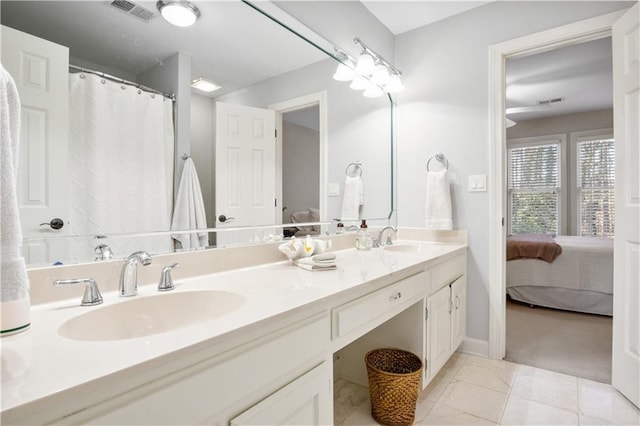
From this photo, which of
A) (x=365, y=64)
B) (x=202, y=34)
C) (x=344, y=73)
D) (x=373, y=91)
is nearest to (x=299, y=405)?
(x=202, y=34)

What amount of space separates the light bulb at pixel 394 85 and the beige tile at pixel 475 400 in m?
2.00

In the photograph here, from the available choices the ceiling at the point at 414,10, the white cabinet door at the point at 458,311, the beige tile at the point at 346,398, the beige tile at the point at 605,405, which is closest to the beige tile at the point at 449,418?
the beige tile at the point at 346,398

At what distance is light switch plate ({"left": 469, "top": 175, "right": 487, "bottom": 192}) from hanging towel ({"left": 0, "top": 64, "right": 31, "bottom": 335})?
7.68ft

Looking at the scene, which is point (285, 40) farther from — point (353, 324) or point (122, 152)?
point (353, 324)

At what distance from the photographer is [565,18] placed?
6.61 ft

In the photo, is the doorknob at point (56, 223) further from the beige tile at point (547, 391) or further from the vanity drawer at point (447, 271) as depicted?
the beige tile at point (547, 391)

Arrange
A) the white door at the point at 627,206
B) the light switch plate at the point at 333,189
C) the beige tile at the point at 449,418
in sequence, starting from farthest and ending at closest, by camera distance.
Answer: the light switch plate at the point at 333,189 → the white door at the point at 627,206 → the beige tile at the point at 449,418

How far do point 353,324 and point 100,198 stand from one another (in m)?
0.90

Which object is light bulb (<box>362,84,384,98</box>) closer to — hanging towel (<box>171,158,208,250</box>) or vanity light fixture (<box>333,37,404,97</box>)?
vanity light fixture (<box>333,37,404,97</box>)

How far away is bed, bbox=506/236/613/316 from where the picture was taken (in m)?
3.12

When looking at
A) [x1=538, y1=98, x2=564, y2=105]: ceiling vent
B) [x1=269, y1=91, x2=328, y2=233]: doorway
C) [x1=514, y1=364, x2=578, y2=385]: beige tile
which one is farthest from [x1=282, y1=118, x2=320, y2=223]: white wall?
[x1=538, y1=98, x2=564, y2=105]: ceiling vent

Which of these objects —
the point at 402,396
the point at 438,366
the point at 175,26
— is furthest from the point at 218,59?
the point at 438,366

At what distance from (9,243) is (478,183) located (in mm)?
2368

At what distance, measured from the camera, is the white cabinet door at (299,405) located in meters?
0.79
